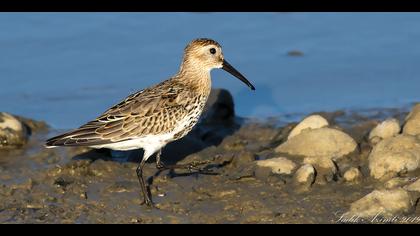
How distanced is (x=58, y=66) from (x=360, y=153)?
5128 millimetres

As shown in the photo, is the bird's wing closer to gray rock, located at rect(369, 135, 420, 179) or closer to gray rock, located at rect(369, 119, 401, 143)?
gray rock, located at rect(369, 135, 420, 179)

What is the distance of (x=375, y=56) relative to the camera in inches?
573

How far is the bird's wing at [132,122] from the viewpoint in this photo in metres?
10.4

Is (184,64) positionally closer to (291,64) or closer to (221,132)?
(221,132)

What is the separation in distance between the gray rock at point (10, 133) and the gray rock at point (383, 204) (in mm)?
4388

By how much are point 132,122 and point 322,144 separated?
218 cm

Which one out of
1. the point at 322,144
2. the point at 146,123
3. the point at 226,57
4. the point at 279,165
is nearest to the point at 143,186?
the point at 146,123

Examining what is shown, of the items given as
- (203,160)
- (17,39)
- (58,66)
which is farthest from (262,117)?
(17,39)

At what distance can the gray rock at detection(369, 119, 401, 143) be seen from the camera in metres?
11.4

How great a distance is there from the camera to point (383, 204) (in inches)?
361

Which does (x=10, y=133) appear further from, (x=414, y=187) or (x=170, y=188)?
(x=414, y=187)

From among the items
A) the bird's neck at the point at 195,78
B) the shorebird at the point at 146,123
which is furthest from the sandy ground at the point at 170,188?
the bird's neck at the point at 195,78
